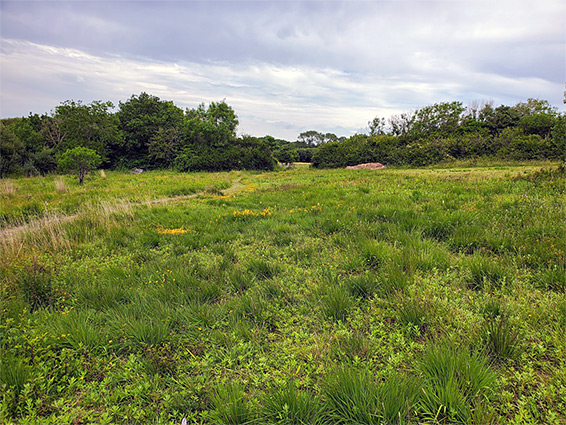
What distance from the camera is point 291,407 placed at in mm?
2004

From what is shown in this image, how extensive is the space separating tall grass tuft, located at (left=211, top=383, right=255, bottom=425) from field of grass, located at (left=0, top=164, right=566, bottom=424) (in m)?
0.01

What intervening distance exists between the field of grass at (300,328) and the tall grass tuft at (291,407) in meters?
0.01

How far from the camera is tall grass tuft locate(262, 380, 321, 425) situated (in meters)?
1.93

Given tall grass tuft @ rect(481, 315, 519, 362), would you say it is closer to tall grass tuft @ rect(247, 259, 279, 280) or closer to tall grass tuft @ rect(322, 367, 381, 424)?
tall grass tuft @ rect(322, 367, 381, 424)

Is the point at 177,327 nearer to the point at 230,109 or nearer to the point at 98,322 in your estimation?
the point at 98,322

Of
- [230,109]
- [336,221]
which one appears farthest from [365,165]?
[336,221]

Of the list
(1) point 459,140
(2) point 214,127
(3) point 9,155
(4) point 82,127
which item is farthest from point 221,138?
(1) point 459,140

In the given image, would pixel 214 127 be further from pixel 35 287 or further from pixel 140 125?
pixel 35 287

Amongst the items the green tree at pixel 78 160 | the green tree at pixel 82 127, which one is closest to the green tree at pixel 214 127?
the green tree at pixel 82 127

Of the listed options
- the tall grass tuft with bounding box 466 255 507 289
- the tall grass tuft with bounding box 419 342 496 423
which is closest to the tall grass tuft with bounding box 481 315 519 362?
the tall grass tuft with bounding box 419 342 496 423

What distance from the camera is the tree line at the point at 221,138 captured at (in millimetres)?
33719

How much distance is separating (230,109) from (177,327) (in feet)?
163

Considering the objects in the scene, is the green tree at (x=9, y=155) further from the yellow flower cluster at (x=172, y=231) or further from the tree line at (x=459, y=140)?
the tree line at (x=459, y=140)

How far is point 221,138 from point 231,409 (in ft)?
159
